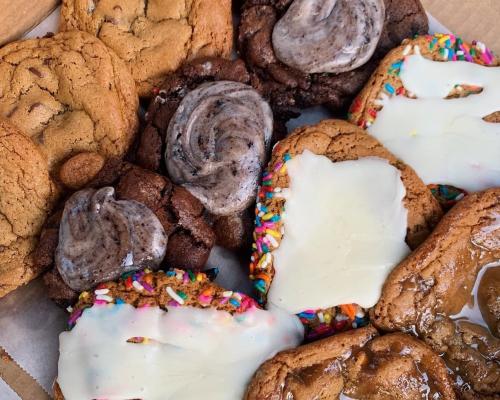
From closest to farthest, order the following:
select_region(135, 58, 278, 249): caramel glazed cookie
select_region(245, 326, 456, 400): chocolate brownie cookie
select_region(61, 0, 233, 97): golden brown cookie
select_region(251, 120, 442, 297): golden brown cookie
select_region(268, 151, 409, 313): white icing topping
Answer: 1. select_region(245, 326, 456, 400): chocolate brownie cookie
2. select_region(268, 151, 409, 313): white icing topping
3. select_region(251, 120, 442, 297): golden brown cookie
4. select_region(135, 58, 278, 249): caramel glazed cookie
5. select_region(61, 0, 233, 97): golden brown cookie

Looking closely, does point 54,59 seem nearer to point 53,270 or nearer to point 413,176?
point 53,270

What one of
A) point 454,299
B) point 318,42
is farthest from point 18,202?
point 454,299

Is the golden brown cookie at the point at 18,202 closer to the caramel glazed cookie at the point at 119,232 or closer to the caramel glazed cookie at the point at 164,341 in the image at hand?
the caramel glazed cookie at the point at 119,232

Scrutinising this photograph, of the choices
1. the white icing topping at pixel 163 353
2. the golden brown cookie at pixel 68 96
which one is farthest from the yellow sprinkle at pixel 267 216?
the golden brown cookie at pixel 68 96

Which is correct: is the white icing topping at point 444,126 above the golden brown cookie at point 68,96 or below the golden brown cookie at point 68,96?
below

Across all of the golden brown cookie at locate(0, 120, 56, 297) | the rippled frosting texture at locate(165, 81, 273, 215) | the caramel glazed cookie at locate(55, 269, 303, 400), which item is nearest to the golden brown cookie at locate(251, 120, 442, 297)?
the rippled frosting texture at locate(165, 81, 273, 215)

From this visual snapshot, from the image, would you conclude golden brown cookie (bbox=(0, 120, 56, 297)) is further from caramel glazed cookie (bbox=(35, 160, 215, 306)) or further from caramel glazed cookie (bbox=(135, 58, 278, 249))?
caramel glazed cookie (bbox=(135, 58, 278, 249))

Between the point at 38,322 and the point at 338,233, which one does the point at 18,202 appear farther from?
the point at 338,233
